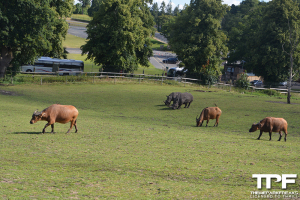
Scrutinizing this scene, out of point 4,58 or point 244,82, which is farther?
point 244,82

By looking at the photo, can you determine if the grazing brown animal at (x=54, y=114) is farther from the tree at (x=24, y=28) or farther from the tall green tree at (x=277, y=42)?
the tall green tree at (x=277, y=42)

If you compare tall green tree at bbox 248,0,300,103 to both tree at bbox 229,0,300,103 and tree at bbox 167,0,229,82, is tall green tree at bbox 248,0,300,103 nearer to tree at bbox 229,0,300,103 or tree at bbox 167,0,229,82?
tree at bbox 229,0,300,103

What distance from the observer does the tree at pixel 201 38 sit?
5711 centimetres

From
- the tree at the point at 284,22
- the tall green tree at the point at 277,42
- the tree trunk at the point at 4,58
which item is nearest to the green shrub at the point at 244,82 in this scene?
the tall green tree at the point at 277,42

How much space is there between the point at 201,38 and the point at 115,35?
17200 mm

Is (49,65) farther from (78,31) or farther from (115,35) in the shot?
(78,31)

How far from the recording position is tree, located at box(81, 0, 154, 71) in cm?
4925

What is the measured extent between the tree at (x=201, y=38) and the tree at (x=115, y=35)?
9523 mm

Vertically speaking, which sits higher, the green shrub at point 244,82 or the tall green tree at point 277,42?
the tall green tree at point 277,42

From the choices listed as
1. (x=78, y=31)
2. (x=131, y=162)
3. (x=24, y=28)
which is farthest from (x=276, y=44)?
(x=78, y=31)

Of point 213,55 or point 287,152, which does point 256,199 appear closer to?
point 287,152

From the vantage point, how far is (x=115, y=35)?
48.9m

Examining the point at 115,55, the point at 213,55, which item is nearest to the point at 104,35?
the point at 115,55

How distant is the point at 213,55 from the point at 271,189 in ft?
170
